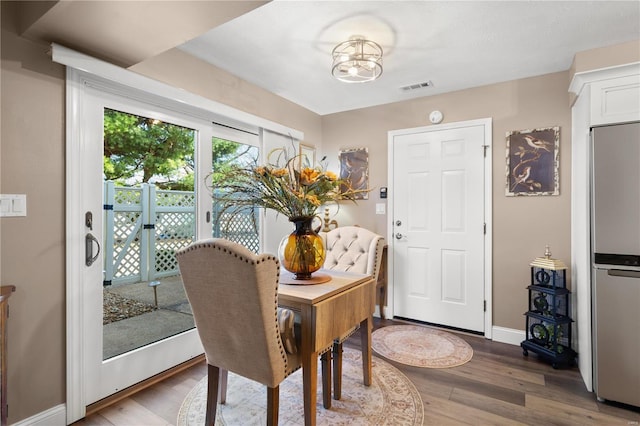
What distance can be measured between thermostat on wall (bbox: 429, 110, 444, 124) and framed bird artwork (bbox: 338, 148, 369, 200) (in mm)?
803

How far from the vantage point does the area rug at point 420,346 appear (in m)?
2.58

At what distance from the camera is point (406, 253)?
3516mm

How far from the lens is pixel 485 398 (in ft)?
6.75

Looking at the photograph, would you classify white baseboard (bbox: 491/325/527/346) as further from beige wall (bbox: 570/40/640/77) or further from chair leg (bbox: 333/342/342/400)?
beige wall (bbox: 570/40/640/77)

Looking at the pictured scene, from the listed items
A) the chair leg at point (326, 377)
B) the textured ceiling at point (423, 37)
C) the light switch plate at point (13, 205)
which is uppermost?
the textured ceiling at point (423, 37)

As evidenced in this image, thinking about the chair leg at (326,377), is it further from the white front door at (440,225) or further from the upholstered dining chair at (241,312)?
the white front door at (440,225)

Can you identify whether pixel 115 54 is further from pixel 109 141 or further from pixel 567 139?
pixel 567 139

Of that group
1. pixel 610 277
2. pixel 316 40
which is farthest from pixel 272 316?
pixel 610 277

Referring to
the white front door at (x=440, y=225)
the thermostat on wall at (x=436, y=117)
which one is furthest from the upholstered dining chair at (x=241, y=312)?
the thermostat on wall at (x=436, y=117)

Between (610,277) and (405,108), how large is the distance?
236 centimetres

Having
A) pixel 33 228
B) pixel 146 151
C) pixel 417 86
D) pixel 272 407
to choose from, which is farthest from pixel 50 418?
pixel 417 86

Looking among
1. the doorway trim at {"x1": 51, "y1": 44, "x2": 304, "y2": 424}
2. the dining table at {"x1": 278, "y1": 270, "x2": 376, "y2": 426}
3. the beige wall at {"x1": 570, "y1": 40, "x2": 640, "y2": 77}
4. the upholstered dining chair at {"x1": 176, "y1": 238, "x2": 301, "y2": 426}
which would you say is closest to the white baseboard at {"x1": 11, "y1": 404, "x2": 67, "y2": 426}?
the doorway trim at {"x1": 51, "y1": 44, "x2": 304, "y2": 424}

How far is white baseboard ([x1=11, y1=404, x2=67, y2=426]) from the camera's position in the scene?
1667 millimetres

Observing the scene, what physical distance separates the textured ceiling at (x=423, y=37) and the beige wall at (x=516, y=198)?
0.50 feet
